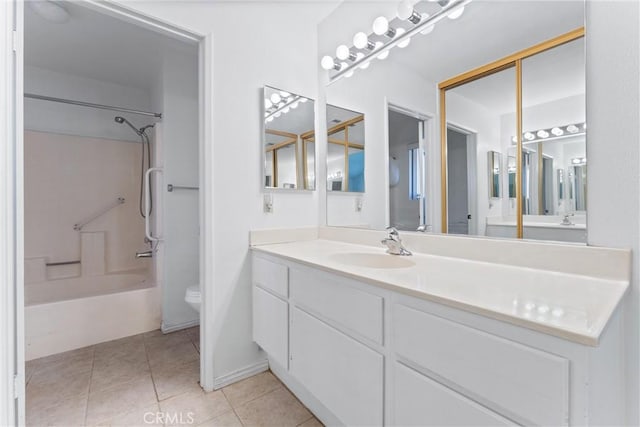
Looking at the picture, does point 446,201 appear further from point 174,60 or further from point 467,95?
point 174,60

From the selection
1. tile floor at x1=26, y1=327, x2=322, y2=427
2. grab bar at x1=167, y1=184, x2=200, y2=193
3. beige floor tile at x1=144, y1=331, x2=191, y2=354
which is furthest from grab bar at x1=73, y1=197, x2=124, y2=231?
beige floor tile at x1=144, y1=331, x2=191, y2=354

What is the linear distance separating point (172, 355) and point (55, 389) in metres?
0.61

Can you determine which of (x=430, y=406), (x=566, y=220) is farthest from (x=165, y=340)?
(x=566, y=220)

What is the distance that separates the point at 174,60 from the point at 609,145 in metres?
2.93

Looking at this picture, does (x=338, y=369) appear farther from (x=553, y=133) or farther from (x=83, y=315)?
(x=83, y=315)

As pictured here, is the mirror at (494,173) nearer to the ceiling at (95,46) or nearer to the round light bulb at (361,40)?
the round light bulb at (361,40)

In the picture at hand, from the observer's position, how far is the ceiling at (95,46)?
2012 millimetres

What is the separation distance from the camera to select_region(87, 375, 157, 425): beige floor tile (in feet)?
4.63

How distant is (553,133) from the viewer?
1103 mm

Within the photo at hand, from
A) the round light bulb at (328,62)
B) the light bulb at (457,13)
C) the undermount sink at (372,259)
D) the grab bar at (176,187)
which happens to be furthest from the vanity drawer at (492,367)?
the grab bar at (176,187)

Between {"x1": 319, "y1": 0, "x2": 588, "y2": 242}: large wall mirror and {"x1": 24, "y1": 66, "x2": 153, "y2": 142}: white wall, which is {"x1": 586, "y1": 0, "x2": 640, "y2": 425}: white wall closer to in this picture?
{"x1": 319, "y1": 0, "x2": 588, "y2": 242}: large wall mirror

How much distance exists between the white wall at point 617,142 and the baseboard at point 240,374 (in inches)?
65.1

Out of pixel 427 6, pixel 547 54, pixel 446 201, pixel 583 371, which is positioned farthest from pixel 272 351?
pixel 427 6

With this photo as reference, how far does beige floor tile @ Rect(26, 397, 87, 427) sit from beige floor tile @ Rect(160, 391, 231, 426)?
0.38 m
